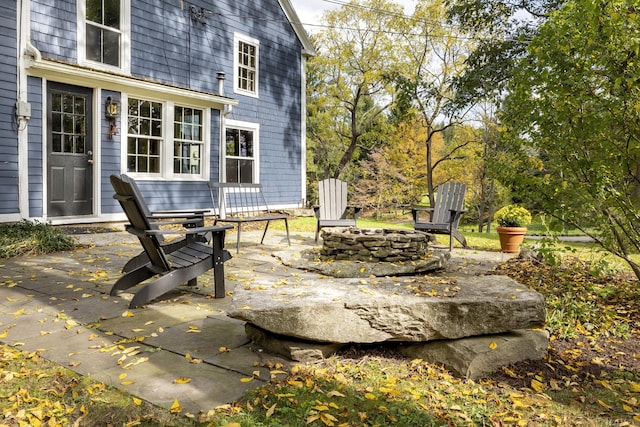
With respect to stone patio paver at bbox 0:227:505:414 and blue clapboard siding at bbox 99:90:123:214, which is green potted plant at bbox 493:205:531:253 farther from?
blue clapboard siding at bbox 99:90:123:214

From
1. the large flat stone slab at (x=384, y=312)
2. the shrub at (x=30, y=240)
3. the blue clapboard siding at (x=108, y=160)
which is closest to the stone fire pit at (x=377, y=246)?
the large flat stone slab at (x=384, y=312)

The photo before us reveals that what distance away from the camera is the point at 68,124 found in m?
7.87

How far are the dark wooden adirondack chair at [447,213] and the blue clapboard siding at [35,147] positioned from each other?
580 cm

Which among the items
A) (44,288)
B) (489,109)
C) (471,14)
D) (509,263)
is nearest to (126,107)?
(44,288)

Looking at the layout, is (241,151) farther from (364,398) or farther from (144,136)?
(364,398)

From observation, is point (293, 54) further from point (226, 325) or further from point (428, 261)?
point (226, 325)

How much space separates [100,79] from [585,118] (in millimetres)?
7314

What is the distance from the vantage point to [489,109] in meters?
14.9

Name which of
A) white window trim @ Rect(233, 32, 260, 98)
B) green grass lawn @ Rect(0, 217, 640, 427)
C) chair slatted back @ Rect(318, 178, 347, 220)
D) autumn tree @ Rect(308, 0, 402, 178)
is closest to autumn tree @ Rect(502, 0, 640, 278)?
green grass lawn @ Rect(0, 217, 640, 427)

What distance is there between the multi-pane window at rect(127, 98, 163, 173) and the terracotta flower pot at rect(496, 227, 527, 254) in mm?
6401

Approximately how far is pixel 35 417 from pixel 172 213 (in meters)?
2.93

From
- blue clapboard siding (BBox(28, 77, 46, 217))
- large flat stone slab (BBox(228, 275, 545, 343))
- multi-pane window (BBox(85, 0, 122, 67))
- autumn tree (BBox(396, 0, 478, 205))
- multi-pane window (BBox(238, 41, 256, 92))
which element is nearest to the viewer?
large flat stone slab (BBox(228, 275, 545, 343))

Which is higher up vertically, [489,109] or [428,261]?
[489,109]

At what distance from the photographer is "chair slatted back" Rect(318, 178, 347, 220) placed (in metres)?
7.28
